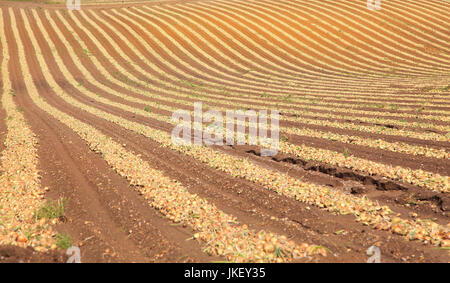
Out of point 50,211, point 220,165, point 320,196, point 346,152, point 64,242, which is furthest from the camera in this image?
point 346,152

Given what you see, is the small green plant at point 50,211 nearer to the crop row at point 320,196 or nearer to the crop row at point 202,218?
the crop row at point 202,218

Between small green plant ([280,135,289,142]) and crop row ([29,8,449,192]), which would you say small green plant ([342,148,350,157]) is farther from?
small green plant ([280,135,289,142])

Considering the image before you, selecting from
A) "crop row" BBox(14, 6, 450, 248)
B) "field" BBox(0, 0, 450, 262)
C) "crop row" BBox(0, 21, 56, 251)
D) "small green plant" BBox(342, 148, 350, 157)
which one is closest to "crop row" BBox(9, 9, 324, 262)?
"field" BBox(0, 0, 450, 262)

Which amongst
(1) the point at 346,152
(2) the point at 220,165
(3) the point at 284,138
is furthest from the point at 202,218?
(3) the point at 284,138

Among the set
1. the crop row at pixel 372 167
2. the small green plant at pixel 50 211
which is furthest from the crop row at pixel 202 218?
the crop row at pixel 372 167

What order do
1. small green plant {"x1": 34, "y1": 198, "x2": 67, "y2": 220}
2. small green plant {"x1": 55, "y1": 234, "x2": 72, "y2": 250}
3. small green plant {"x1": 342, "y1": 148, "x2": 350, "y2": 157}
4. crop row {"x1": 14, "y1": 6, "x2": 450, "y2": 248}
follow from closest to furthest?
small green plant {"x1": 55, "y1": 234, "x2": 72, "y2": 250} → crop row {"x1": 14, "y1": 6, "x2": 450, "y2": 248} → small green plant {"x1": 34, "y1": 198, "x2": 67, "y2": 220} → small green plant {"x1": 342, "y1": 148, "x2": 350, "y2": 157}

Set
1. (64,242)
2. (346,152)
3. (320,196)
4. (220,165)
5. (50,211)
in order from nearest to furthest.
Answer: (64,242), (50,211), (320,196), (220,165), (346,152)

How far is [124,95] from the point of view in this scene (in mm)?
26062

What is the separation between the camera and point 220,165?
9922mm

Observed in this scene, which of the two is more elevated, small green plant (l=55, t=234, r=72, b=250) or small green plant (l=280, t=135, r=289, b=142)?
small green plant (l=280, t=135, r=289, b=142)

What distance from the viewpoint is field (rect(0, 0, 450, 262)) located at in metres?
5.64

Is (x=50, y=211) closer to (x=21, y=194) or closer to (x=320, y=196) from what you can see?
(x=21, y=194)

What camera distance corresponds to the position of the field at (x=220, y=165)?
5641mm
